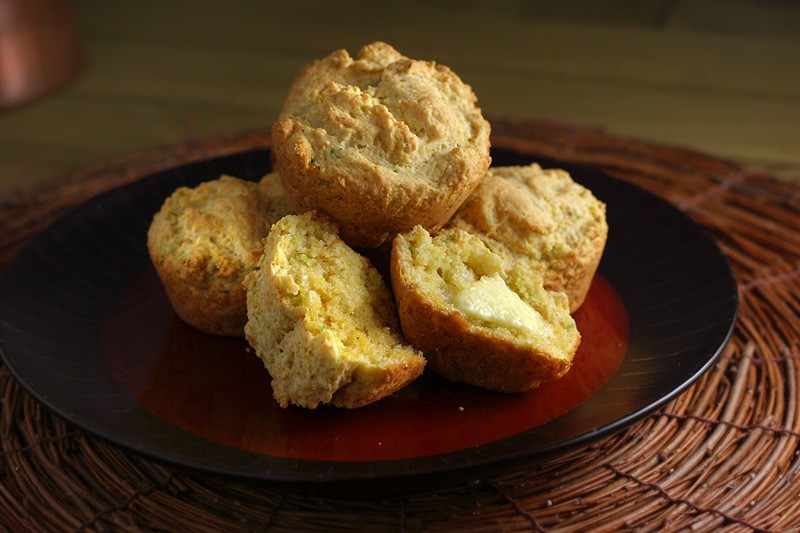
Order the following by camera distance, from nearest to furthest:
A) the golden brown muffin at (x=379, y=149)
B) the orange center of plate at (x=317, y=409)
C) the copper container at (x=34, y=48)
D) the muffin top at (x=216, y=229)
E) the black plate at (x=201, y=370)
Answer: the black plate at (x=201, y=370), the orange center of plate at (x=317, y=409), the golden brown muffin at (x=379, y=149), the muffin top at (x=216, y=229), the copper container at (x=34, y=48)

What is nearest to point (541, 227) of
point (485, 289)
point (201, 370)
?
point (485, 289)

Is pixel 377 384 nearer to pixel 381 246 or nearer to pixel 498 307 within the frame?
pixel 498 307

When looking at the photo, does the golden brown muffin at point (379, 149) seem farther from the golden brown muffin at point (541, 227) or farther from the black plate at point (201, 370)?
the black plate at point (201, 370)

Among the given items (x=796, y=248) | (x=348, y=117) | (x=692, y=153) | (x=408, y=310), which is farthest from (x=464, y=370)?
(x=692, y=153)

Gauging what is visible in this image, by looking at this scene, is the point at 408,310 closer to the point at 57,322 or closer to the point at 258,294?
the point at 258,294

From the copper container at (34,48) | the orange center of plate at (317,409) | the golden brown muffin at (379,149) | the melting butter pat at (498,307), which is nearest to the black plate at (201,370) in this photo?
the orange center of plate at (317,409)

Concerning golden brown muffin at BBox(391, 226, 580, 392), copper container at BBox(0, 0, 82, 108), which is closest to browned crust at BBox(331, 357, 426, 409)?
golden brown muffin at BBox(391, 226, 580, 392)

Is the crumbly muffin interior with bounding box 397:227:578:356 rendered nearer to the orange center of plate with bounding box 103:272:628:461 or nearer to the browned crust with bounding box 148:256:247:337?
the orange center of plate with bounding box 103:272:628:461
